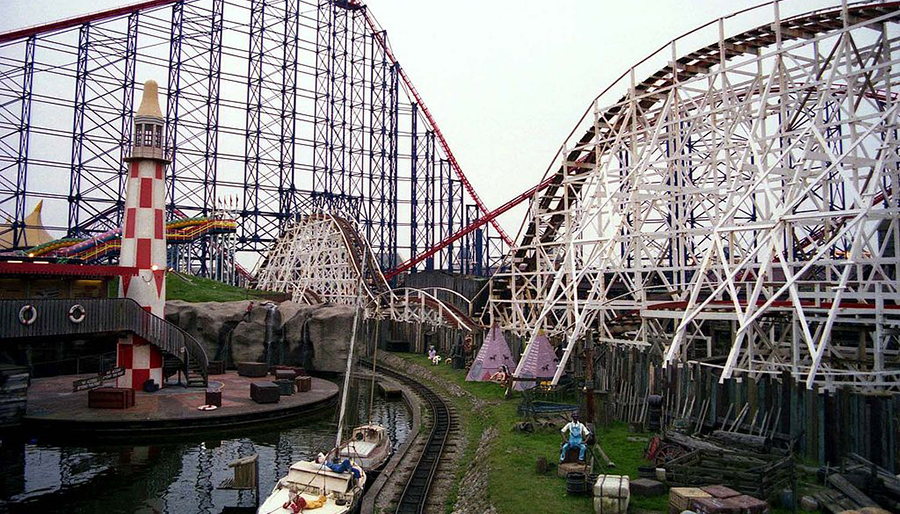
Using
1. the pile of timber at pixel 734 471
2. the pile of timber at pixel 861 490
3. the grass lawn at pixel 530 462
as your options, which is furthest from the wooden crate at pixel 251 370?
the pile of timber at pixel 861 490

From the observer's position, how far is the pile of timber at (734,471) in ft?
33.3

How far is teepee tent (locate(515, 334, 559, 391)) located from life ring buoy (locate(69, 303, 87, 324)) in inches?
536

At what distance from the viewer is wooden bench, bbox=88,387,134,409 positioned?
1933 centimetres

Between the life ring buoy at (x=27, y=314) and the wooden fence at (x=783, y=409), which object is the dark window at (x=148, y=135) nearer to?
the life ring buoy at (x=27, y=314)

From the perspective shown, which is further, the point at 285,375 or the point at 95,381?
the point at 285,375

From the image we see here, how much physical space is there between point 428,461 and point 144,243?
12.5 metres

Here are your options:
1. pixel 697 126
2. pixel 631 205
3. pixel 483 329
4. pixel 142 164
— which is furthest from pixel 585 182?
pixel 142 164

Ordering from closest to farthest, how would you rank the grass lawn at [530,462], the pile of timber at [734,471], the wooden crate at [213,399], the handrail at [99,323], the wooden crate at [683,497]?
the wooden crate at [683,497], the pile of timber at [734,471], the grass lawn at [530,462], the handrail at [99,323], the wooden crate at [213,399]

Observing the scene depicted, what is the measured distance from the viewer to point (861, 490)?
33.3 feet

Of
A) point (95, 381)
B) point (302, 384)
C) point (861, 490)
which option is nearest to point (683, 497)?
point (861, 490)

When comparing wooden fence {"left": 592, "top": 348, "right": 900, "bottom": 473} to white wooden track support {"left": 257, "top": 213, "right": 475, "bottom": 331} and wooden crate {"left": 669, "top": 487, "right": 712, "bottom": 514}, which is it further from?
white wooden track support {"left": 257, "top": 213, "right": 475, "bottom": 331}

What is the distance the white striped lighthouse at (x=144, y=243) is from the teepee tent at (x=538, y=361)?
12.4 meters

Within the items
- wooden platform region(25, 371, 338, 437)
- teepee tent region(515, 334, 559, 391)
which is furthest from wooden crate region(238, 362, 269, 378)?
teepee tent region(515, 334, 559, 391)

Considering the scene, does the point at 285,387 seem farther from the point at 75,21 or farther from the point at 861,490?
the point at 75,21
